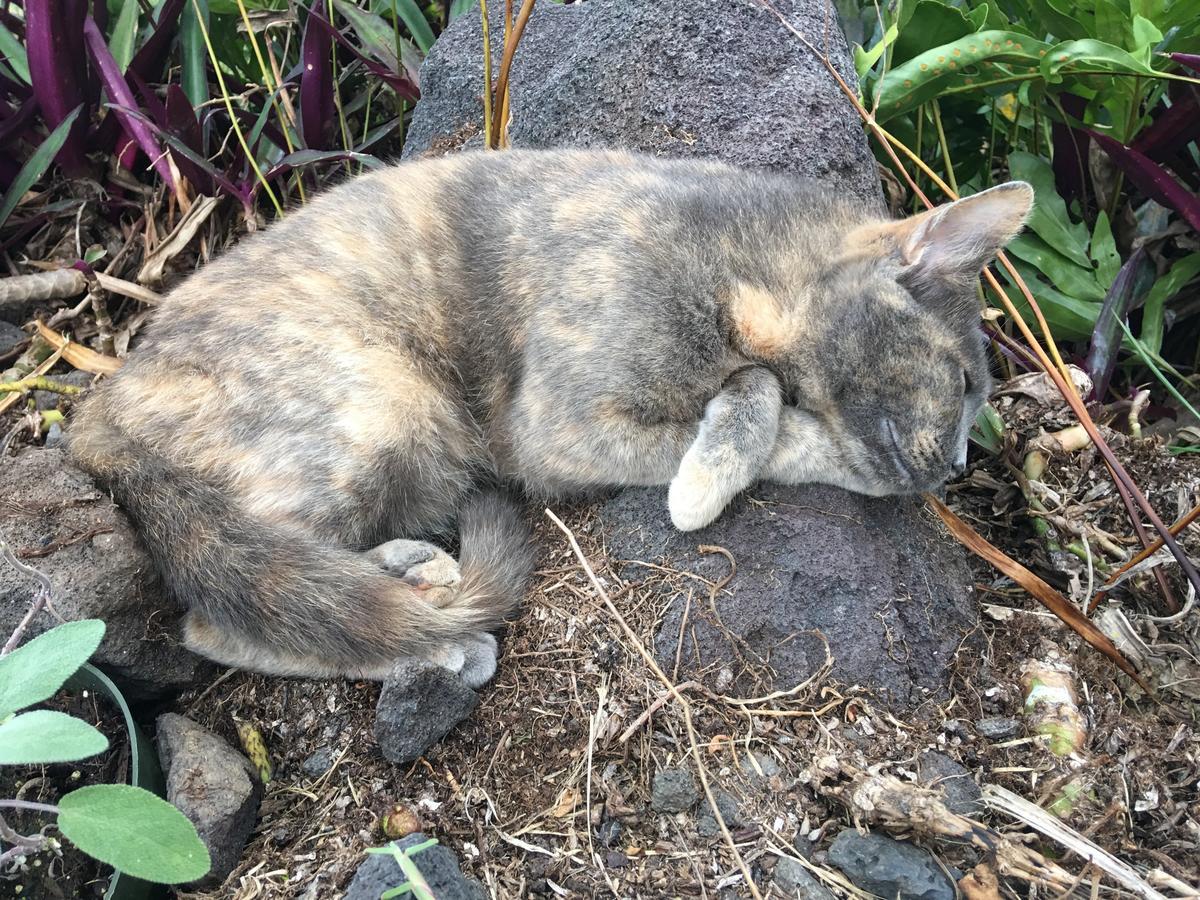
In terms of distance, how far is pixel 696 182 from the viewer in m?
2.69

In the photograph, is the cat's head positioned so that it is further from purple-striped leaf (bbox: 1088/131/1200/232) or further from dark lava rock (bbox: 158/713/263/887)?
dark lava rock (bbox: 158/713/263/887)

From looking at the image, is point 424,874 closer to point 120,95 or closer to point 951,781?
point 951,781

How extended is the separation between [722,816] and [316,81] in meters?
3.24

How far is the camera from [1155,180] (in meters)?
3.10

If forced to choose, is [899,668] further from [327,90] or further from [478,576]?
[327,90]

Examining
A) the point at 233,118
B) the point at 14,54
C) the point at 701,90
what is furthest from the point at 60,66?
the point at 701,90

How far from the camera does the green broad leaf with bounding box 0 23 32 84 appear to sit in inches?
149

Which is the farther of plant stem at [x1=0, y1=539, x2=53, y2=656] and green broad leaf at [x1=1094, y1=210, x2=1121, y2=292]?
green broad leaf at [x1=1094, y1=210, x2=1121, y2=292]

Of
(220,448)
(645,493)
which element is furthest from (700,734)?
(220,448)

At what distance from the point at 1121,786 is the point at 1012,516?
3.24 feet

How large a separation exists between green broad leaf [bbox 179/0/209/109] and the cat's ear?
9.53ft

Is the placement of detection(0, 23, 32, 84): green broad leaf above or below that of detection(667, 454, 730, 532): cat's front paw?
above

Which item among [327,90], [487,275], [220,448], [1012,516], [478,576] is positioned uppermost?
[327,90]

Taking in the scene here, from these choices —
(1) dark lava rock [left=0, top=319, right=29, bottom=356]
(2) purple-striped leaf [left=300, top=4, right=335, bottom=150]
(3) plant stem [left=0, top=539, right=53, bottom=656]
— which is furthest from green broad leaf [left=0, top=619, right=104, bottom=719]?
(2) purple-striped leaf [left=300, top=4, right=335, bottom=150]
